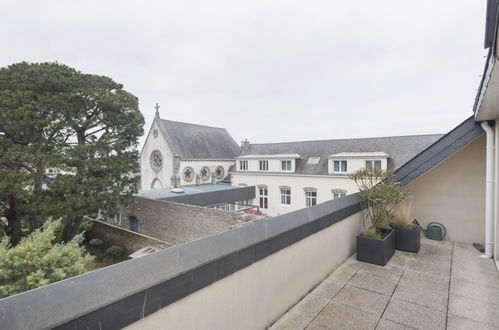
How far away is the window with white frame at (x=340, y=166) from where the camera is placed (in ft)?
67.8

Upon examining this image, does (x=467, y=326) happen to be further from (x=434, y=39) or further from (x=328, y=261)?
(x=434, y=39)

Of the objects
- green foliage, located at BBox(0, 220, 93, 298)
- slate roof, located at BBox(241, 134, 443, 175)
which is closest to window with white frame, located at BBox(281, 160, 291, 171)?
slate roof, located at BBox(241, 134, 443, 175)

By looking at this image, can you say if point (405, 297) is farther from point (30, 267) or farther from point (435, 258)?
point (30, 267)

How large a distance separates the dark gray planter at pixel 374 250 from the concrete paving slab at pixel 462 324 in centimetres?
161

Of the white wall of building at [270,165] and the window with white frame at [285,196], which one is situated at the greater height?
the white wall of building at [270,165]

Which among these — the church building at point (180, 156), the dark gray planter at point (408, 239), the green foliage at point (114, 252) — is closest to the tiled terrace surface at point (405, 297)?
the dark gray planter at point (408, 239)

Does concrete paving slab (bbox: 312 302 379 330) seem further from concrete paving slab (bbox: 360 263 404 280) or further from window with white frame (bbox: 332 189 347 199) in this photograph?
window with white frame (bbox: 332 189 347 199)

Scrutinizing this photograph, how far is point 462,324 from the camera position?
300 cm

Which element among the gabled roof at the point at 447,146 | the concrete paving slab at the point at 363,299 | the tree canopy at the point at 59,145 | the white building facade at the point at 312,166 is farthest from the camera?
the white building facade at the point at 312,166

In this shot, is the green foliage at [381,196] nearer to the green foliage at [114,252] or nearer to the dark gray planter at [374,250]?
the dark gray planter at [374,250]

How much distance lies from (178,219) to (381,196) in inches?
523

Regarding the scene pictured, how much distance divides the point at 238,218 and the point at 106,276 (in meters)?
11.6

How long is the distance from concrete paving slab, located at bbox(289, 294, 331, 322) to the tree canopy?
44.5 feet

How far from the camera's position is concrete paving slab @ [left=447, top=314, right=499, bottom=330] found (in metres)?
2.93
